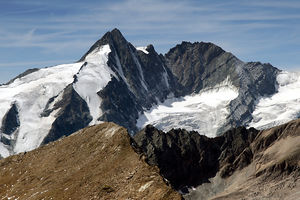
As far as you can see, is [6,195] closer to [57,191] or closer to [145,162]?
[57,191]

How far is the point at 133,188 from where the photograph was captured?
46000mm

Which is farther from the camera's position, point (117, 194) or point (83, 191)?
point (83, 191)

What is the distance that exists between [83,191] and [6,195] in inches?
579

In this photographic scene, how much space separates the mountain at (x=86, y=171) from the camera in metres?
46.5

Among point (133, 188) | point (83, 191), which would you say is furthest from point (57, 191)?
point (133, 188)

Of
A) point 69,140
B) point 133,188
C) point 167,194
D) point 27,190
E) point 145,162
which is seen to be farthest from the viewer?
point 69,140

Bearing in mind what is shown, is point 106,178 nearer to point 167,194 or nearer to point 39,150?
point 167,194

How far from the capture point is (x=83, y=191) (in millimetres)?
51125

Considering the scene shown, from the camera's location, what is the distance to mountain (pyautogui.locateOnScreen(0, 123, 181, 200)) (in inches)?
1832

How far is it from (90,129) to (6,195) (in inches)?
602

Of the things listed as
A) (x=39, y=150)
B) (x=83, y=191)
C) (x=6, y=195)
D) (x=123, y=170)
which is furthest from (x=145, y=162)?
(x=39, y=150)

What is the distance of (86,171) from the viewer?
56156 mm

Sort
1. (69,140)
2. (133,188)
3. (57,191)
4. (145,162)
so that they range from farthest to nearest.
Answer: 1. (69,140)
2. (57,191)
3. (145,162)
4. (133,188)

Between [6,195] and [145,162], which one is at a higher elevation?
[145,162]
